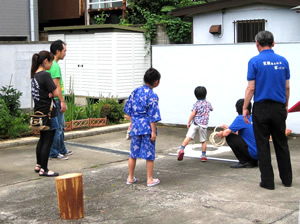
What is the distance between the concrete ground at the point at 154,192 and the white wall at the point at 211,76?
6.06 feet

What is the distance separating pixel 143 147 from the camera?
638 centimetres

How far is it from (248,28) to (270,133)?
771 centimetres

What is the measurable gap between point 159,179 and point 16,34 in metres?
12.1

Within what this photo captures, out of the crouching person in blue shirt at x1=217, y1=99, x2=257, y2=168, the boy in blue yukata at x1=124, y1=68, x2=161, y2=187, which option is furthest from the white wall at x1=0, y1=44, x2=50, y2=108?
the crouching person in blue shirt at x1=217, y1=99, x2=257, y2=168

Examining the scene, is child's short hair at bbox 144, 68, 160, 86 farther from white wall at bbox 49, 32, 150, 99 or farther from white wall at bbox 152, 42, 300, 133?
white wall at bbox 49, 32, 150, 99

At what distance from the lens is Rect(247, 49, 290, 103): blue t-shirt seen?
610 cm

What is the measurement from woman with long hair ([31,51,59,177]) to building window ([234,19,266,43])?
761 centimetres

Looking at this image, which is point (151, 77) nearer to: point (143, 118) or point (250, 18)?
point (143, 118)

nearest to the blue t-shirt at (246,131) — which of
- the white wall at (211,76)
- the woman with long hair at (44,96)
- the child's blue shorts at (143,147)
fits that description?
the child's blue shorts at (143,147)

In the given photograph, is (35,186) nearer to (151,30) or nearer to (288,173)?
(288,173)

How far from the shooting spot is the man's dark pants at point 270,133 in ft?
20.2

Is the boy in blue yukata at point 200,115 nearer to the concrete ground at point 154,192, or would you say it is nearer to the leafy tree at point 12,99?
the concrete ground at point 154,192

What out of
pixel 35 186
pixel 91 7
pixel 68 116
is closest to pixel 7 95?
pixel 68 116

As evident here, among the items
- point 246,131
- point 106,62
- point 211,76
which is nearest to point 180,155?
point 246,131
